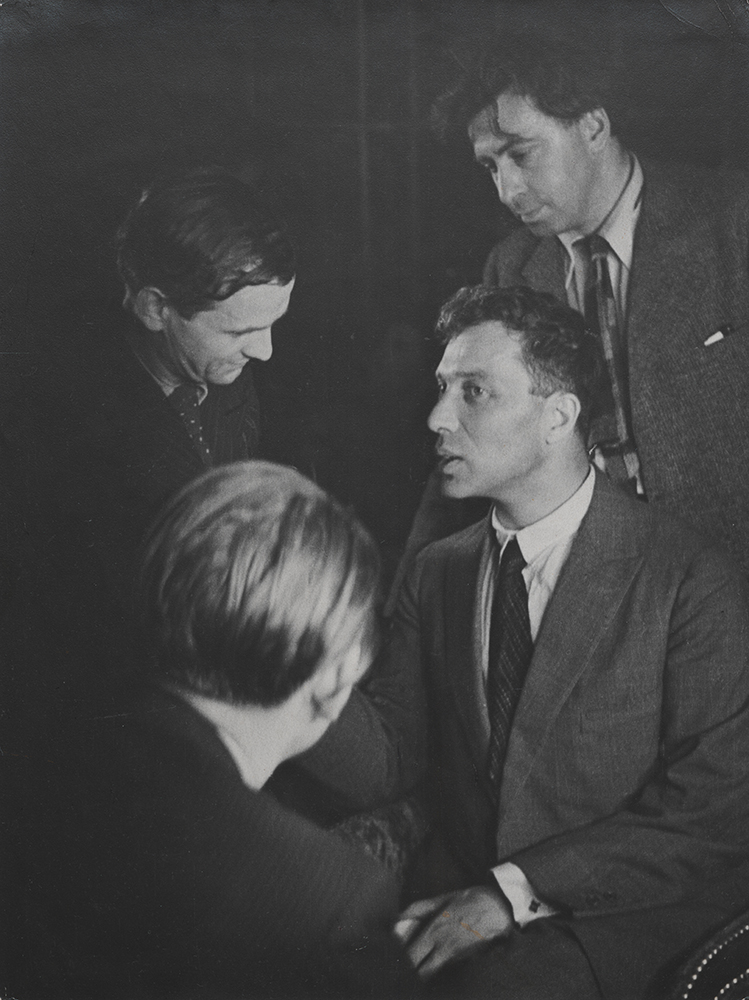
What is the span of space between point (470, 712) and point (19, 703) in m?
1.30

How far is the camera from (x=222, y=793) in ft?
9.16

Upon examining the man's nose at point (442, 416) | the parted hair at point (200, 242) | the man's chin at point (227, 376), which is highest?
the parted hair at point (200, 242)

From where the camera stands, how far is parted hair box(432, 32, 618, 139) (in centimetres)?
299

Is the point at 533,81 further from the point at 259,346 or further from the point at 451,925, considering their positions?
the point at 451,925

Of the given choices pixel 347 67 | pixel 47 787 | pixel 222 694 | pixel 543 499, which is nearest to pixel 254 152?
pixel 347 67

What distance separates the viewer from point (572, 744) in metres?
2.77

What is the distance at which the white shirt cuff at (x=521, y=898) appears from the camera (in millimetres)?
2748

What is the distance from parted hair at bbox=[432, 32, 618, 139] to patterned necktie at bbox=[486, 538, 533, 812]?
4.29 feet

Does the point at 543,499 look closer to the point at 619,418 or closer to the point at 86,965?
the point at 619,418

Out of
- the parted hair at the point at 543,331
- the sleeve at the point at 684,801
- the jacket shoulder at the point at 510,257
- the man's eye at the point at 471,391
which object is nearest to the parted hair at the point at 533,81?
the jacket shoulder at the point at 510,257

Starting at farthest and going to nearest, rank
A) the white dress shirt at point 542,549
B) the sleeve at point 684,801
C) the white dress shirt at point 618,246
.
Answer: the white dress shirt at point 618,246 < the white dress shirt at point 542,549 < the sleeve at point 684,801

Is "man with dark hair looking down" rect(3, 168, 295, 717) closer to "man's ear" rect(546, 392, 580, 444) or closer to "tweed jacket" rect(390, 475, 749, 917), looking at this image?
"man's ear" rect(546, 392, 580, 444)

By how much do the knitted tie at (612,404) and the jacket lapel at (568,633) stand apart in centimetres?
20

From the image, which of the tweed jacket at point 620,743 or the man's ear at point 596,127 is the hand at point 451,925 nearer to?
the tweed jacket at point 620,743
